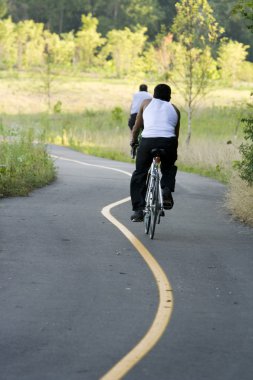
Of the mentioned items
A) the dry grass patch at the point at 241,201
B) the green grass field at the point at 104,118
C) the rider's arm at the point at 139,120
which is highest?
the rider's arm at the point at 139,120

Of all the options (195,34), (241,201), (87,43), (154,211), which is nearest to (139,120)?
(154,211)

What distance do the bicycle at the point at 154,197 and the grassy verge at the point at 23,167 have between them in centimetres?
560

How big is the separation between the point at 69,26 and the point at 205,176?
103331 mm

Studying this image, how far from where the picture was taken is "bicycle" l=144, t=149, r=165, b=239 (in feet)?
42.7

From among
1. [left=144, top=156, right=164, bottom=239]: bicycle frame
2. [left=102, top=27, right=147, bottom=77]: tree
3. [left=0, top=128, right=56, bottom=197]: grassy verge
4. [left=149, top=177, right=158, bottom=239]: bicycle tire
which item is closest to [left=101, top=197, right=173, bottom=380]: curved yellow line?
[left=149, top=177, right=158, bottom=239]: bicycle tire

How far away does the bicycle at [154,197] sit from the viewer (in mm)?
13008

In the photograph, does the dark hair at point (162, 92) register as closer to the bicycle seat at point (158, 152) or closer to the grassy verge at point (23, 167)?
the bicycle seat at point (158, 152)

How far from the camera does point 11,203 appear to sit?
1727cm

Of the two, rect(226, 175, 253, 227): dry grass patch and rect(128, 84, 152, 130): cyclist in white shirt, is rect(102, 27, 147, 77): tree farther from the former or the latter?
rect(226, 175, 253, 227): dry grass patch

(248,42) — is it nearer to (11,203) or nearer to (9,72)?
(9,72)

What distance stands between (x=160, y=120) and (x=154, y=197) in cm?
106

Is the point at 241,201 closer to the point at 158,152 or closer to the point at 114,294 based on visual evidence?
the point at 158,152

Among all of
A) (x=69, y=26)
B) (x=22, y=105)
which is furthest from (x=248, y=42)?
(x=22, y=105)

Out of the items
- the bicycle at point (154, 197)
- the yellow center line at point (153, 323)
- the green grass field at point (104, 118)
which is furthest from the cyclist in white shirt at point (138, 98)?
the yellow center line at point (153, 323)
